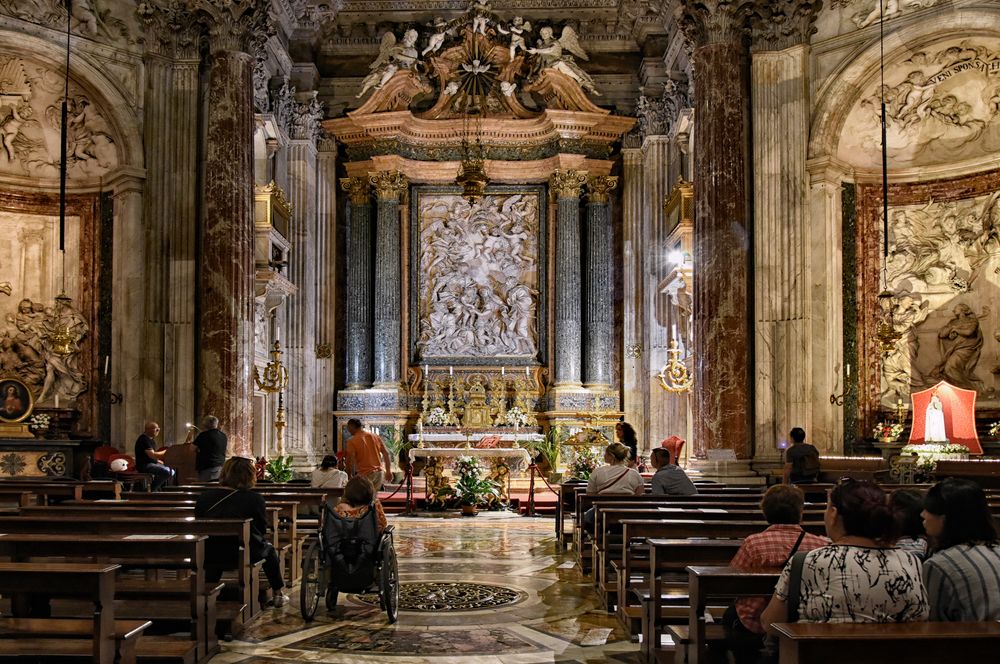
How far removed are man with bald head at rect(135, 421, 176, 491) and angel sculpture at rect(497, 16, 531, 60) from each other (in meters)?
12.2

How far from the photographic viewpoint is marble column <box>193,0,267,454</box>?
16.1 meters

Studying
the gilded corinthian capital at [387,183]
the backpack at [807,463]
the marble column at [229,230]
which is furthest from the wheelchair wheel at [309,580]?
the gilded corinthian capital at [387,183]

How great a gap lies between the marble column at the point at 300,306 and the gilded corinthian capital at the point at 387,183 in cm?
139

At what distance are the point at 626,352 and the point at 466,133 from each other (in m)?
5.70

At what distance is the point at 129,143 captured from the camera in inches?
659

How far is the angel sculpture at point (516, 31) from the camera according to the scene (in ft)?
74.2

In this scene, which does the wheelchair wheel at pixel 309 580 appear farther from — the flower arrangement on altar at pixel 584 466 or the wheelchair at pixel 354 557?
the flower arrangement on altar at pixel 584 466

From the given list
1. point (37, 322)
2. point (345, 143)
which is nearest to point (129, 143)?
point (37, 322)

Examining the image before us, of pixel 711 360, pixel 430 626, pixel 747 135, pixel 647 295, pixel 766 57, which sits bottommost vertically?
pixel 430 626

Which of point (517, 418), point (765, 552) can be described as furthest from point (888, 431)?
point (765, 552)

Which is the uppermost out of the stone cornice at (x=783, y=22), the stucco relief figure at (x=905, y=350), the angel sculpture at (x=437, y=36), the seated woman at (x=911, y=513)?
the angel sculpture at (x=437, y=36)

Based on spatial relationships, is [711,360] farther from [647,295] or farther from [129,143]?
[129,143]

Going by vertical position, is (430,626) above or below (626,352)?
below

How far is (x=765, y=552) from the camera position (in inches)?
216
